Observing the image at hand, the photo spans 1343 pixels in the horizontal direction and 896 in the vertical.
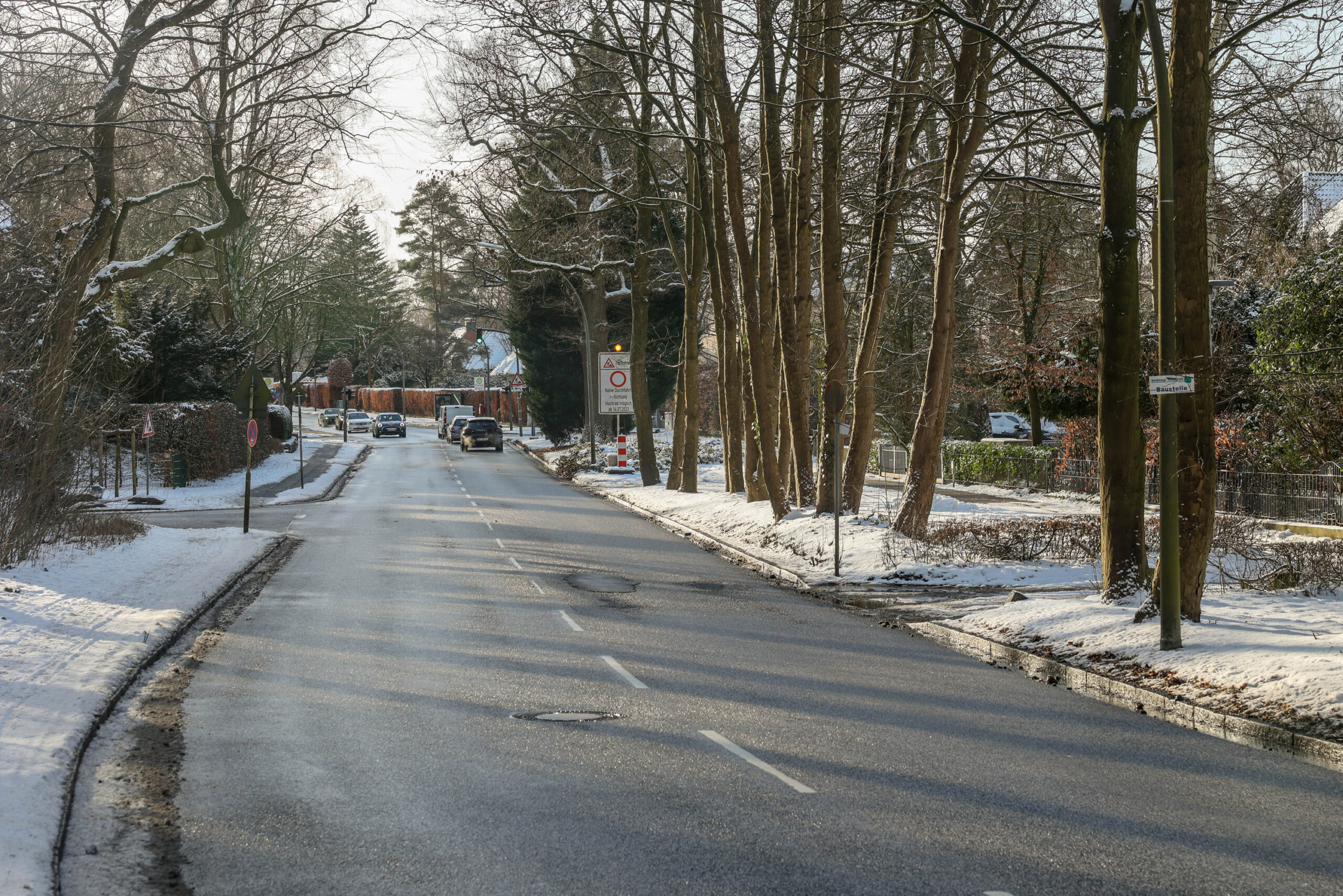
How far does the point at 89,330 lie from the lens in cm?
3312

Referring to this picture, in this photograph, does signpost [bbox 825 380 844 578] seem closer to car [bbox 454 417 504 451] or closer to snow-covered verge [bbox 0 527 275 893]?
snow-covered verge [bbox 0 527 275 893]

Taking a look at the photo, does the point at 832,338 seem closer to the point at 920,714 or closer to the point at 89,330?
the point at 920,714

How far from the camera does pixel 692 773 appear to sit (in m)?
7.34

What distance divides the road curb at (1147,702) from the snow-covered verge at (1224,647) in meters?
0.10

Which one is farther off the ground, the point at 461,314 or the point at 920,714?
the point at 461,314

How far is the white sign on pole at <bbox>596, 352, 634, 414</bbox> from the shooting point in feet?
127

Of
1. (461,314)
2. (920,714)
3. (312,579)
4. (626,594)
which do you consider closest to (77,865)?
(920,714)

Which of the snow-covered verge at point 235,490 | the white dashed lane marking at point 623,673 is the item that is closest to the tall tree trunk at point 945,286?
the white dashed lane marking at point 623,673

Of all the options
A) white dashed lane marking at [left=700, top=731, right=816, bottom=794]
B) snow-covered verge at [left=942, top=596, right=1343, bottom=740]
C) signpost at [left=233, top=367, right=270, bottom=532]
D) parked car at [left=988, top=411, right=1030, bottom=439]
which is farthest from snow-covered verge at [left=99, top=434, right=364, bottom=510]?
parked car at [left=988, top=411, right=1030, bottom=439]

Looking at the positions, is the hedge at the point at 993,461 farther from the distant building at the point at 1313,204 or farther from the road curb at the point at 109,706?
the road curb at the point at 109,706

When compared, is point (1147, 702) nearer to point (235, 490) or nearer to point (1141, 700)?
point (1141, 700)

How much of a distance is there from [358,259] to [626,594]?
75.1 meters

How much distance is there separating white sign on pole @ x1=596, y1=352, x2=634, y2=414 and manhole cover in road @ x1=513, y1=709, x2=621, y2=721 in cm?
2936

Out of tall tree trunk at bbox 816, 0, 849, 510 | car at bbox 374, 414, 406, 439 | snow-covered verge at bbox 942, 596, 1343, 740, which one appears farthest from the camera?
car at bbox 374, 414, 406, 439
